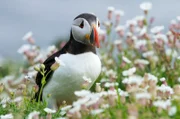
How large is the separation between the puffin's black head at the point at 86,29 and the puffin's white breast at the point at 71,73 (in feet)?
0.69

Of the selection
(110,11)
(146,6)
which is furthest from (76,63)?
(110,11)

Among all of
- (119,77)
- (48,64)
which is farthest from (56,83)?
(119,77)

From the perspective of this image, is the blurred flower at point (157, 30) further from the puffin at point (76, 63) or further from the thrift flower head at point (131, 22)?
the puffin at point (76, 63)

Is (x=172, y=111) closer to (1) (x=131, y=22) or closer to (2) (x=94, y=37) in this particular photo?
(2) (x=94, y=37)

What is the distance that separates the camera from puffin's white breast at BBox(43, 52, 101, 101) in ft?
20.2

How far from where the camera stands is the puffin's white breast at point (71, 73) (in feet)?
20.2

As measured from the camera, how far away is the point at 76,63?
6160 millimetres

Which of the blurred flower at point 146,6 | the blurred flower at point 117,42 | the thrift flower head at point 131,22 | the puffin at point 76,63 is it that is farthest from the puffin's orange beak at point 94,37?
the blurred flower at point 117,42

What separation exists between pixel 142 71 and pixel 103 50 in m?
1.06

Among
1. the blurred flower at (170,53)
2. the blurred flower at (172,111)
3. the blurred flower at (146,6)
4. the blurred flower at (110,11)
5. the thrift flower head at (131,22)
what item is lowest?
the blurred flower at (170,53)

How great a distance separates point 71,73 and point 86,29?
0.52 metres

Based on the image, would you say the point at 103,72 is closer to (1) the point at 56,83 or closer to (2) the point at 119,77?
(2) the point at 119,77

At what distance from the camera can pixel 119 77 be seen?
343 inches

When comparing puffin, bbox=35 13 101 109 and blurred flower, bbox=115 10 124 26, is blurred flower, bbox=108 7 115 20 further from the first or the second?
puffin, bbox=35 13 101 109
